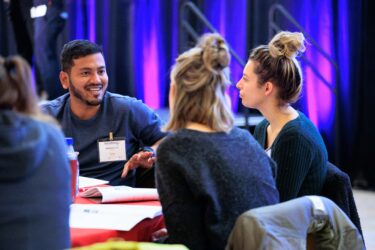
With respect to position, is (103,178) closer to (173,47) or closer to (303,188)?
(303,188)

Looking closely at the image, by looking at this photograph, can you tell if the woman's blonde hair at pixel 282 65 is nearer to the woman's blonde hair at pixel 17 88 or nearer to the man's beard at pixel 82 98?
the man's beard at pixel 82 98

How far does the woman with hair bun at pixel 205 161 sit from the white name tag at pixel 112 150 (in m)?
0.97

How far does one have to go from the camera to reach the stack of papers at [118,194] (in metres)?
1.92

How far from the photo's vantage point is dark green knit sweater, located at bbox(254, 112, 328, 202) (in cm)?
210

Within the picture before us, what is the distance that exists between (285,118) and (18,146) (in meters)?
1.22

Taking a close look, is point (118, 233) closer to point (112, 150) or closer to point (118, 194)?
point (118, 194)

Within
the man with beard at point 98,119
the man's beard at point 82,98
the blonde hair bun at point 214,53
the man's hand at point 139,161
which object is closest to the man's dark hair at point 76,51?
the man with beard at point 98,119

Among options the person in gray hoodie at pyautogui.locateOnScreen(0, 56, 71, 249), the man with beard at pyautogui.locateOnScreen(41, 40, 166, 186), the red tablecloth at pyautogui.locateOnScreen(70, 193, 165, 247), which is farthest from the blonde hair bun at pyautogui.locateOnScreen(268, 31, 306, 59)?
the person in gray hoodie at pyautogui.locateOnScreen(0, 56, 71, 249)

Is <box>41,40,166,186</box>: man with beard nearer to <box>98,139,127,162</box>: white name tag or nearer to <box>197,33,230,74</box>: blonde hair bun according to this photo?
<box>98,139,127,162</box>: white name tag

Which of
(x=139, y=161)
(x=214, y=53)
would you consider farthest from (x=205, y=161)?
(x=139, y=161)

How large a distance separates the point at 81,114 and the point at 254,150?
3.86 feet

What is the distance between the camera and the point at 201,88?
1665 mm

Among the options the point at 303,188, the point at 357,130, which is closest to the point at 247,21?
the point at 357,130

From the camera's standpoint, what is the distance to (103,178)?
2.64m
